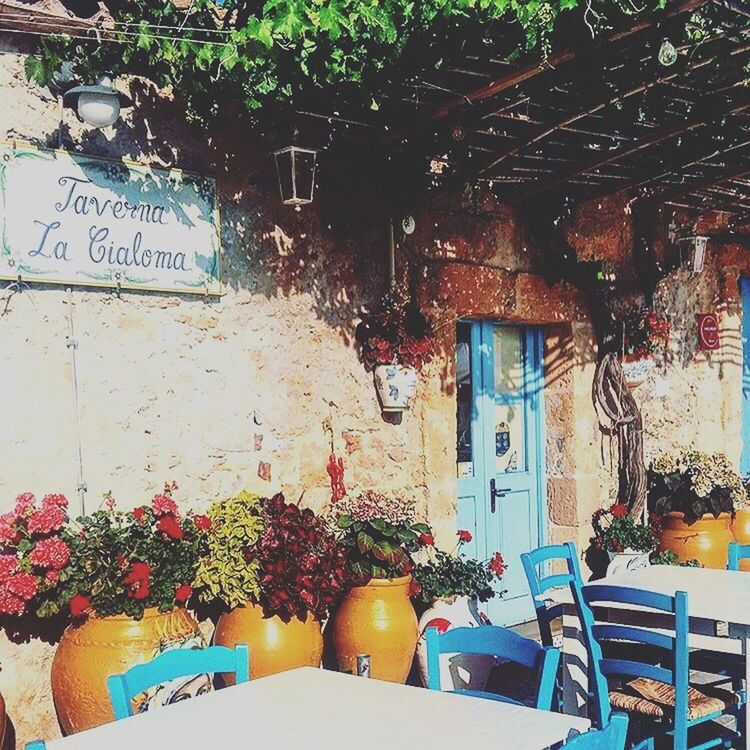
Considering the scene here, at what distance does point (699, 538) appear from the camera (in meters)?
7.54

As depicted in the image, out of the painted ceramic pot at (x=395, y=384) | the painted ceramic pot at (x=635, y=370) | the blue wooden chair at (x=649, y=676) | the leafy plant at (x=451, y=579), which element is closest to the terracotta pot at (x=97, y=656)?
the leafy plant at (x=451, y=579)

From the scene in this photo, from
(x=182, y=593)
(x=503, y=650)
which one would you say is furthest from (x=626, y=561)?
(x=503, y=650)

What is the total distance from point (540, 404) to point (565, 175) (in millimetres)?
1799

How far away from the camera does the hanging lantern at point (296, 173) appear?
5168 millimetres

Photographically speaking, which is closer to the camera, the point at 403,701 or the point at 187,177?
the point at 403,701

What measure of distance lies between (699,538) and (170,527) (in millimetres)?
4500

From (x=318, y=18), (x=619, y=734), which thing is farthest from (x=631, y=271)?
(x=619, y=734)

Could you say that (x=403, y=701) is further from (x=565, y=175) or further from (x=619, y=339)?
(x=619, y=339)

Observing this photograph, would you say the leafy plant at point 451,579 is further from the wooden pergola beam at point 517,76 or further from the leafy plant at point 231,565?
the wooden pergola beam at point 517,76

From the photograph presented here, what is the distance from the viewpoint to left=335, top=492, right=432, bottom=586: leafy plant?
5164 millimetres

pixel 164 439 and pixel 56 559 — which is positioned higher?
pixel 164 439

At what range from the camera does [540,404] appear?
7.40 metres

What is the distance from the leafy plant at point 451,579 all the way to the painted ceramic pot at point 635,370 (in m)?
2.56

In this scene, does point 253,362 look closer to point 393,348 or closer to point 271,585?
point 393,348
